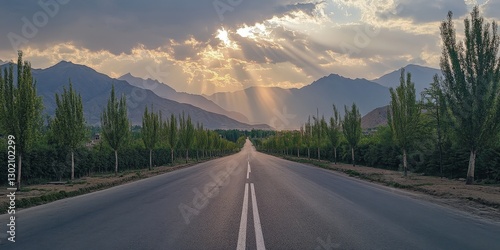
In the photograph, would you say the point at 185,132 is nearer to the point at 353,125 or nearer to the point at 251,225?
the point at 353,125

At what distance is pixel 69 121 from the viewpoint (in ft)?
75.7

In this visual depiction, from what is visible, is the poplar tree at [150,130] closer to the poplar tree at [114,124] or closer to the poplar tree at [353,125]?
the poplar tree at [114,124]

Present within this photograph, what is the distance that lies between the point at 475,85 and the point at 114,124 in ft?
78.2

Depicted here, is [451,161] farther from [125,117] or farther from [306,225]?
[125,117]

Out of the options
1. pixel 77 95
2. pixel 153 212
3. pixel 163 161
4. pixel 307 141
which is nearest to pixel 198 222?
pixel 153 212

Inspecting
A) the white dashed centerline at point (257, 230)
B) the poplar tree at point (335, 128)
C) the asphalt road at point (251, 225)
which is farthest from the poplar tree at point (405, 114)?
the poplar tree at point (335, 128)

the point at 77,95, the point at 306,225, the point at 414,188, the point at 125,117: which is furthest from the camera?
the point at 125,117

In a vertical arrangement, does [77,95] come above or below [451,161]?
above

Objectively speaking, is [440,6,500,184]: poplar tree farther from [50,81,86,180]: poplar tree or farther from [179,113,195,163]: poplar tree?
[179,113,195,163]: poplar tree

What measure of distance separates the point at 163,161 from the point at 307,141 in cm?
2677

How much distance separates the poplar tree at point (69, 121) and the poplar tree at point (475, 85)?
21573 millimetres

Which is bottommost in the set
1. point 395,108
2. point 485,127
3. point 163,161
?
point 163,161

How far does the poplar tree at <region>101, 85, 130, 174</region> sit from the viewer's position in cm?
2855

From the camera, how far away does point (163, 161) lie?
51.3 m
